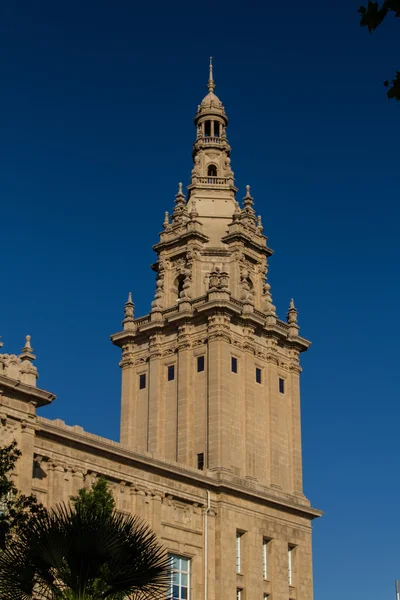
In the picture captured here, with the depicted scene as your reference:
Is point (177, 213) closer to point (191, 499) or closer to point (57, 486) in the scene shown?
point (191, 499)

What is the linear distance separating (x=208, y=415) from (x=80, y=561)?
4106cm

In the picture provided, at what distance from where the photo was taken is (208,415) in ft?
213

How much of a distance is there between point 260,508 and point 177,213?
23.9 meters

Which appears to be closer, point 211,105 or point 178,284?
point 178,284

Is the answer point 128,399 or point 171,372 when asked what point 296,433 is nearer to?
point 171,372

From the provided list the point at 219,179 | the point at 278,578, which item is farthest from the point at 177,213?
the point at 278,578

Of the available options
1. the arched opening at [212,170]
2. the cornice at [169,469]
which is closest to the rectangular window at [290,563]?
the cornice at [169,469]

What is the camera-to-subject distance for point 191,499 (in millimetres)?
60000

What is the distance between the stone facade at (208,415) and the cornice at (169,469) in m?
0.09

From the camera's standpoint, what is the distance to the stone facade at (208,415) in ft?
182

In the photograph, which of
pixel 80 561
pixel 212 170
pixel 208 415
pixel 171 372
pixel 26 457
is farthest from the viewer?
pixel 212 170

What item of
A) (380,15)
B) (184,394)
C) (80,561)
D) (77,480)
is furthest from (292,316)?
(380,15)

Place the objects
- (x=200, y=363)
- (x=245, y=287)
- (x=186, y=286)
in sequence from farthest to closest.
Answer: (x=186, y=286), (x=245, y=287), (x=200, y=363)

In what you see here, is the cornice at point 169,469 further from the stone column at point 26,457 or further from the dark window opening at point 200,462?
the dark window opening at point 200,462
